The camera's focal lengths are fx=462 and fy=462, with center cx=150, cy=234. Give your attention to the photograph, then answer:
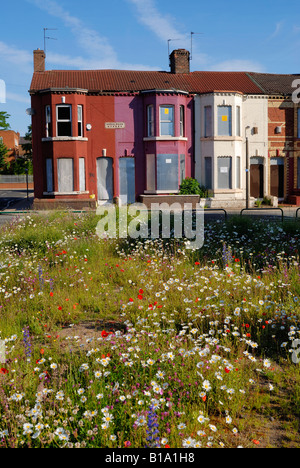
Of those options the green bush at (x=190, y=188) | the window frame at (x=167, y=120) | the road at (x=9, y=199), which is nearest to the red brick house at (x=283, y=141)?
the green bush at (x=190, y=188)

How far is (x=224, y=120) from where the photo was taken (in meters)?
29.4

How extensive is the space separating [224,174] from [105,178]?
301 inches

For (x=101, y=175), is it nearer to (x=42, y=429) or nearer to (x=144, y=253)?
(x=144, y=253)

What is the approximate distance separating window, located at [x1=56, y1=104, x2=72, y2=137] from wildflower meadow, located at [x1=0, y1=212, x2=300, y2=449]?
19447 mm

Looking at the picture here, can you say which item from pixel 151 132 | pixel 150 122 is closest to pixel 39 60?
pixel 150 122

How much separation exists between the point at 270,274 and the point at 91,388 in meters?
4.95

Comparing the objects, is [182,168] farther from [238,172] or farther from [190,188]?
[238,172]

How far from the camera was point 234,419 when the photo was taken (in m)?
4.28

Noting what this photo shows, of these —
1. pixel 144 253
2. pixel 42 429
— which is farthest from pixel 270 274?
pixel 42 429

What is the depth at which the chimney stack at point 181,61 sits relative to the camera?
1209 inches

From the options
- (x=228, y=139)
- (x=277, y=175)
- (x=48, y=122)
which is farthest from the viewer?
(x=277, y=175)

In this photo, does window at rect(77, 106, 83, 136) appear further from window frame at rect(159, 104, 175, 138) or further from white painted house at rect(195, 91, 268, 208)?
white painted house at rect(195, 91, 268, 208)

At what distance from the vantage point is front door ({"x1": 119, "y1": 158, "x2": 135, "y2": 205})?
2939 cm

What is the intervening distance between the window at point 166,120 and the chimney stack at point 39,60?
28.0 feet
